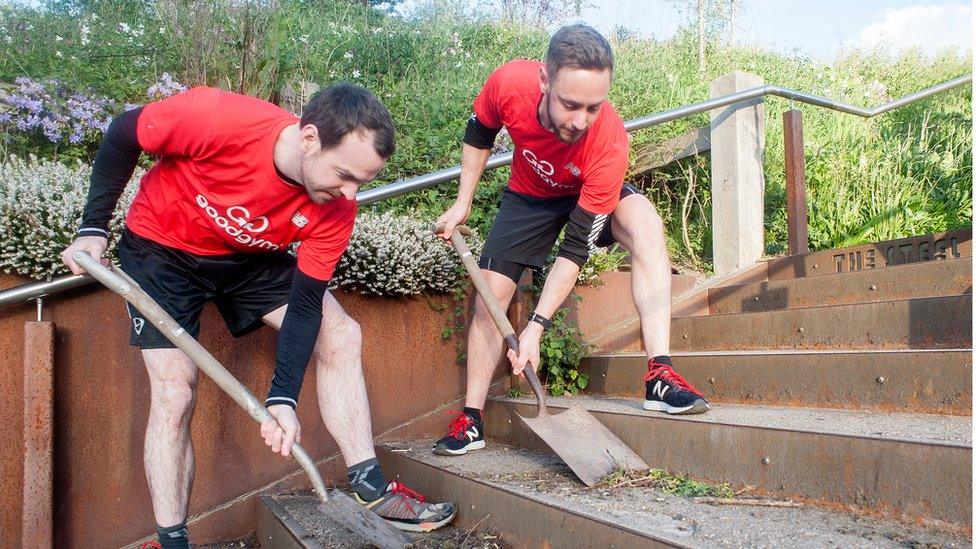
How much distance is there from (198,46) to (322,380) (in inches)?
117

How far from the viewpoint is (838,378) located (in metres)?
2.51

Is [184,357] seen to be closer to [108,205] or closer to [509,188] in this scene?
[108,205]

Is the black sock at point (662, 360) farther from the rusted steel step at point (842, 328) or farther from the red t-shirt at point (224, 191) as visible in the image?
the red t-shirt at point (224, 191)

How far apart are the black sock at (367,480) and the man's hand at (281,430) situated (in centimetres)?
43

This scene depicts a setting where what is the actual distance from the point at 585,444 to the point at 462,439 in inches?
25.0

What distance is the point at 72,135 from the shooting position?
3.87 meters

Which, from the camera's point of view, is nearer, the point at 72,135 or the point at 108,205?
the point at 108,205

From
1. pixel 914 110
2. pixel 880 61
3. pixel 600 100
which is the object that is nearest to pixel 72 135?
pixel 600 100

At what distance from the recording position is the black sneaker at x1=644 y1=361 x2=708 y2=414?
2523 millimetres

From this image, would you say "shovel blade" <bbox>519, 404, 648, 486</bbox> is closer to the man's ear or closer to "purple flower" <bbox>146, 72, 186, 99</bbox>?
the man's ear

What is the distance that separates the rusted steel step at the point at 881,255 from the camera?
138 inches

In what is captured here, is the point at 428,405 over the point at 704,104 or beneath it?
beneath

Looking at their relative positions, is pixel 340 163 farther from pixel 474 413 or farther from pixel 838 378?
pixel 838 378

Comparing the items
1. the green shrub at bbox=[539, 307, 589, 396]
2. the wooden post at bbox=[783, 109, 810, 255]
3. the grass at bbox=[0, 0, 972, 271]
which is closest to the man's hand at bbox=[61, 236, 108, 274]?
the grass at bbox=[0, 0, 972, 271]
